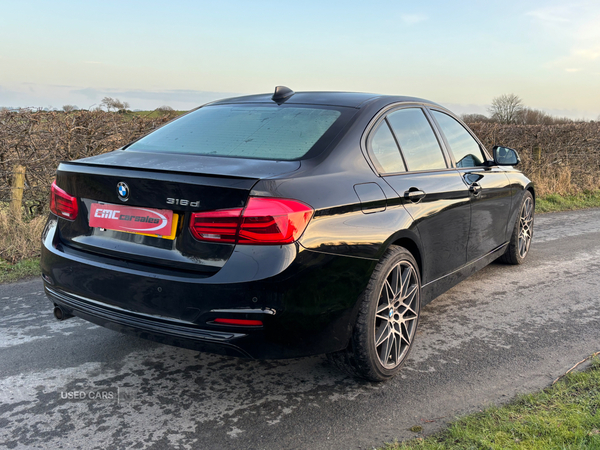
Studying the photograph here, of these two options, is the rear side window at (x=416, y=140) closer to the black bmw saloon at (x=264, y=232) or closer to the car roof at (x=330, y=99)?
the black bmw saloon at (x=264, y=232)

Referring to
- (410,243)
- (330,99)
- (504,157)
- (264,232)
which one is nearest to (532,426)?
(410,243)

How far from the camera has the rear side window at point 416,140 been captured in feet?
11.1

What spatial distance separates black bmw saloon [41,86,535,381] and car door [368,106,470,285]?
1cm

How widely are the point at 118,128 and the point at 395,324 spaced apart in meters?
5.74

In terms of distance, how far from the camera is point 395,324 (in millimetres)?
3002

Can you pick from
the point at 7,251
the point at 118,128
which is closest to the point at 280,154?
the point at 7,251

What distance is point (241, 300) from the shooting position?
229cm

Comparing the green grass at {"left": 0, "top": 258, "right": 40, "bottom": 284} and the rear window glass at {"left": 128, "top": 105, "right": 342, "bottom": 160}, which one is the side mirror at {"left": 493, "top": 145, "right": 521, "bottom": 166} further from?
the green grass at {"left": 0, "top": 258, "right": 40, "bottom": 284}

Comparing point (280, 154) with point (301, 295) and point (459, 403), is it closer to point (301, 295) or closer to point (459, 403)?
point (301, 295)

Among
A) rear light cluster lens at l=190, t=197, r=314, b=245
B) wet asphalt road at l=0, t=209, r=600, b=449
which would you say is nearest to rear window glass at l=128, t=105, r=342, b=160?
rear light cluster lens at l=190, t=197, r=314, b=245

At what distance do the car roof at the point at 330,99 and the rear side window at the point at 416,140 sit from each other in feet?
0.38

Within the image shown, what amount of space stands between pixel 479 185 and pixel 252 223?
246 centimetres

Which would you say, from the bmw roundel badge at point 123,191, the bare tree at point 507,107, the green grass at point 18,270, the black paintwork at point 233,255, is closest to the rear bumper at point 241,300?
the black paintwork at point 233,255

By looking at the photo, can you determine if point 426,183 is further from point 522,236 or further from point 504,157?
point 522,236
